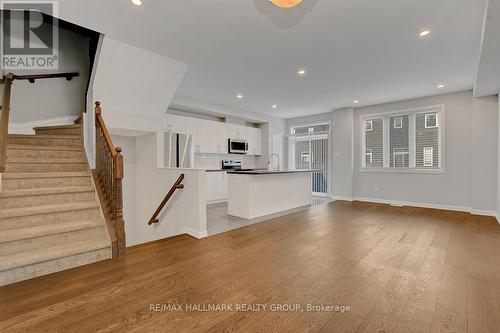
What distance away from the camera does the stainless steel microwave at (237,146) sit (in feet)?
23.2

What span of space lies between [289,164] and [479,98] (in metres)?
5.31

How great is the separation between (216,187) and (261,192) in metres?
2.08

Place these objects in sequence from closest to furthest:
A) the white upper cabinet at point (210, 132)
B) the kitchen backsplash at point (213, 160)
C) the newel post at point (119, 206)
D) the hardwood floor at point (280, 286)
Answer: the hardwood floor at point (280, 286)
the newel post at point (119, 206)
the white upper cabinet at point (210, 132)
the kitchen backsplash at point (213, 160)

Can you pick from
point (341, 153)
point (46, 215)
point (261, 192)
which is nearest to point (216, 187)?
point (261, 192)

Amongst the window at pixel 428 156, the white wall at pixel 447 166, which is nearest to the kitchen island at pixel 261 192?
the white wall at pixel 447 166

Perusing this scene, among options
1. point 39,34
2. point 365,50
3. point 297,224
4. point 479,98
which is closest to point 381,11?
point 365,50

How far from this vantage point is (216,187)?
6523 mm

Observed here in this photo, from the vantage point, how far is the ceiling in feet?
8.09

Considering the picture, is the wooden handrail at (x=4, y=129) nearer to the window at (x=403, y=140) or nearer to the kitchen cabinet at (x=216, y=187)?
the kitchen cabinet at (x=216, y=187)

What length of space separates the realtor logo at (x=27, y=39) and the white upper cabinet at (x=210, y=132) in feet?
8.17

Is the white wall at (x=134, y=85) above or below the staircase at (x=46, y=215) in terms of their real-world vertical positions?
above

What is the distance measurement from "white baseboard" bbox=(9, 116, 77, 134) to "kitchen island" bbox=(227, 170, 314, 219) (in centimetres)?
338

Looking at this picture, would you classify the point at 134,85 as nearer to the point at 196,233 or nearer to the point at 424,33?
the point at 196,233

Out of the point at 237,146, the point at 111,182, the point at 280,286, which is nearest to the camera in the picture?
the point at 280,286
